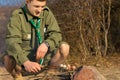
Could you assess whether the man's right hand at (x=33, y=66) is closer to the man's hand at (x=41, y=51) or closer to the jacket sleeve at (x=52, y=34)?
the man's hand at (x=41, y=51)

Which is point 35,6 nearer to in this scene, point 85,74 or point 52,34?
point 52,34

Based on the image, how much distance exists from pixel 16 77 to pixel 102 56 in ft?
14.2

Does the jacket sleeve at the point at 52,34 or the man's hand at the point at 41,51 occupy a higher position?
the jacket sleeve at the point at 52,34

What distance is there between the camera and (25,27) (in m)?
4.36

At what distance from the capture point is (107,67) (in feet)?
25.2

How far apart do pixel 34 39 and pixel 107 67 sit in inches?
139

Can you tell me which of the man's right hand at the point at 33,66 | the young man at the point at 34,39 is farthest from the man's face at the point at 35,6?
the man's right hand at the point at 33,66

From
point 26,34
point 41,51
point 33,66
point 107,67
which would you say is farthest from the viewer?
point 107,67

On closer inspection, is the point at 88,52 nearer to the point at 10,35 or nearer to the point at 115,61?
the point at 115,61

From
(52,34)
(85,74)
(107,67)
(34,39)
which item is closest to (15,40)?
(34,39)

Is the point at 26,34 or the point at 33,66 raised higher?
the point at 26,34

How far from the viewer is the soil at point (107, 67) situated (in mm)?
6932

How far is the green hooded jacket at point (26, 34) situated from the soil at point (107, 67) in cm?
251

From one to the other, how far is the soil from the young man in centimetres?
250
